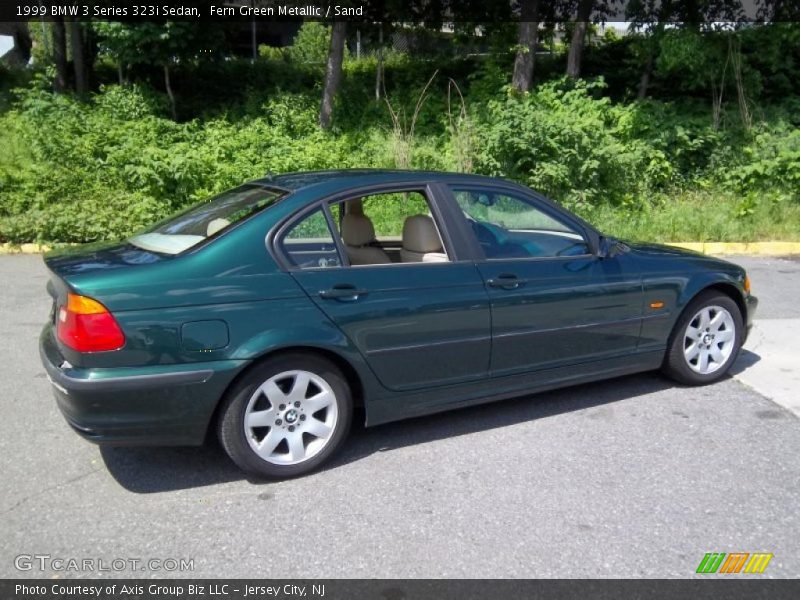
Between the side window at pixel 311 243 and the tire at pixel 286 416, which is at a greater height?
the side window at pixel 311 243

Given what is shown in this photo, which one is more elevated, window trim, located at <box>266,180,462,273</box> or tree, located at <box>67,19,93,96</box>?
tree, located at <box>67,19,93,96</box>

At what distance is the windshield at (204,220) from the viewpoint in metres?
3.70

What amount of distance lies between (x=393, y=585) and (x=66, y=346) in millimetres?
1838

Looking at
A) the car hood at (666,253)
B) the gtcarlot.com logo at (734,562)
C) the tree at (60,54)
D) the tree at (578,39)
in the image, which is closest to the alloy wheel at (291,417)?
the gtcarlot.com logo at (734,562)

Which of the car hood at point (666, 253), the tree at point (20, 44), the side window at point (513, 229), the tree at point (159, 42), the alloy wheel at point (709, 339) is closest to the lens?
the side window at point (513, 229)

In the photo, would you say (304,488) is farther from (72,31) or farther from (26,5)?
(26,5)

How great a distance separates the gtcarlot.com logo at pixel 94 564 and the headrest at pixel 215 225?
1581 mm

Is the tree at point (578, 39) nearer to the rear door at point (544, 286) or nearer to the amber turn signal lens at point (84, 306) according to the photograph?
the rear door at point (544, 286)

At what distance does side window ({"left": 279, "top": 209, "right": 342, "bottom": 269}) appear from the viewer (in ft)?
12.0

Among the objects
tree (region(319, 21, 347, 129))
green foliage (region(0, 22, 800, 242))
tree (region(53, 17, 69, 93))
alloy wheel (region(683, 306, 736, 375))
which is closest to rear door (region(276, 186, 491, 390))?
alloy wheel (region(683, 306, 736, 375))

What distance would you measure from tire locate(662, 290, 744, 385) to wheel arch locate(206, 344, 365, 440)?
7.47ft

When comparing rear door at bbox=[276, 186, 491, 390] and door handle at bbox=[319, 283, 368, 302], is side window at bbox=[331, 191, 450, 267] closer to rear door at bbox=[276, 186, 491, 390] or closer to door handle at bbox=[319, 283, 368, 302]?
rear door at bbox=[276, 186, 491, 390]

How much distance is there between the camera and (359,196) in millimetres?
3953

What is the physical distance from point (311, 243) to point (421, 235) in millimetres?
775
